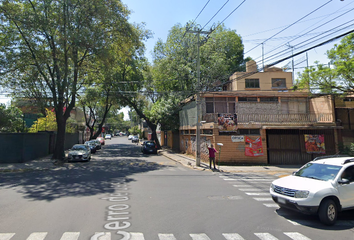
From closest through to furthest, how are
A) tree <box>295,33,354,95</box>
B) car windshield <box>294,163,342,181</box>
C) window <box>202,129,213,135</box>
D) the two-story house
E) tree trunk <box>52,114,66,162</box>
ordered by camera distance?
car windshield <box>294,163,342,181</box>
tree <box>295,33,354,95</box>
the two-story house
window <box>202,129,213,135</box>
tree trunk <box>52,114,66,162</box>

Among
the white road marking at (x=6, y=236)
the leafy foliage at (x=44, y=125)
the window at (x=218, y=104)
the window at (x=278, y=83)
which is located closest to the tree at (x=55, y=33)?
the leafy foliage at (x=44, y=125)

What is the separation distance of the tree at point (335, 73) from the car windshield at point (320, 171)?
10697 mm

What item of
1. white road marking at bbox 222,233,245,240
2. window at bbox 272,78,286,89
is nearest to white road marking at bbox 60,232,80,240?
white road marking at bbox 222,233,245,240

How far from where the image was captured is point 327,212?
609 cm

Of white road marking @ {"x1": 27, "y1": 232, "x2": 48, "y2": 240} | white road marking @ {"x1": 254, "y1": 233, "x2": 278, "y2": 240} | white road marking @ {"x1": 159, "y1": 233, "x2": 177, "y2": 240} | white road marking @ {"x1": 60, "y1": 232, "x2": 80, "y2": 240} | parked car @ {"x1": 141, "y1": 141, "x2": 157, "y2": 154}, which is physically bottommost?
white road marking @ {"x1": 254, "y1": 233, "x2": 278, "y2": 240}

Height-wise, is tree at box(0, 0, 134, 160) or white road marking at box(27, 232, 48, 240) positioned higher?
tree at box(0, 0, 134, 160)

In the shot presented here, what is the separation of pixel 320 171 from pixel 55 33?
19.9 m

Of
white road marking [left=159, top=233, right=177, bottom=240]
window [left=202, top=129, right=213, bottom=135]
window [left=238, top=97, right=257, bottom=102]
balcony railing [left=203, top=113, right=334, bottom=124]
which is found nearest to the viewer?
white road marking [left=159, top=233, right=177, bottom=240]

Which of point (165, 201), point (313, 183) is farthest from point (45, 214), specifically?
point (313, 183)

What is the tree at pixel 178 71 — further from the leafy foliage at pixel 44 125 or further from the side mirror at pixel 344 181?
the side mirror at pixel 344 181

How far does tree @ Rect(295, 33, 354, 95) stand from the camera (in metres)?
15.3

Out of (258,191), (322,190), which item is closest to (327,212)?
(322,190)

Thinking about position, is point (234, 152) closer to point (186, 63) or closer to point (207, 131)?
point (207, 131)

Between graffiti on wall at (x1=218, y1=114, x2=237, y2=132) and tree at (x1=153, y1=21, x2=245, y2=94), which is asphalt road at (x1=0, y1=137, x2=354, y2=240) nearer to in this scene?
A: graffiti on wall at (x1=218, y1=114, x2=237, y2=132)
